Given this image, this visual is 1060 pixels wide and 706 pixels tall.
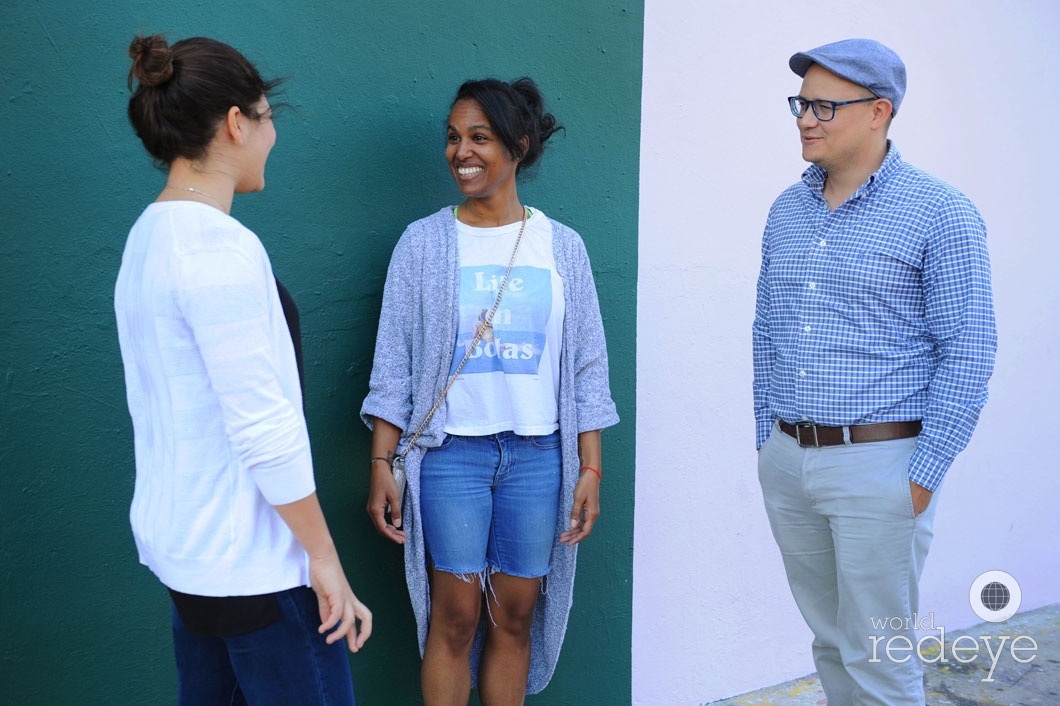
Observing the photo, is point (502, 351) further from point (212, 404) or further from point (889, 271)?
point (212, 404)

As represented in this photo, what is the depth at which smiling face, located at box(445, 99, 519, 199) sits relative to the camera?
277cm

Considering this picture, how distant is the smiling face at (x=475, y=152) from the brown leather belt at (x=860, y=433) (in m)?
1.11

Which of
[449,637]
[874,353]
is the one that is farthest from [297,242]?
[874,353]

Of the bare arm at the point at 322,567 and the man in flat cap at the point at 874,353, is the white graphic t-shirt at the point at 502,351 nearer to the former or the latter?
the man in flat cap at the point at 874,353

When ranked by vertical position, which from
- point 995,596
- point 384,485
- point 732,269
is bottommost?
point 995,596

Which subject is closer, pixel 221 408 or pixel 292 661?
pixel 221 408

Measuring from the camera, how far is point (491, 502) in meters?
2.79

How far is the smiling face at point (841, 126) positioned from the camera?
8.86 feet

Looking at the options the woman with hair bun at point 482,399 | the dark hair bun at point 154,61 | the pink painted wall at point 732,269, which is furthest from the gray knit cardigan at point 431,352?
the dark hair bun at point 154,61

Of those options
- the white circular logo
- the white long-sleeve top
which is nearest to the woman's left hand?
the white long-sleeve top

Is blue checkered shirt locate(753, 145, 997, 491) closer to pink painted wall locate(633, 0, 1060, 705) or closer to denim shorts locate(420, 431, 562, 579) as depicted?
denim shorts locate(420, 431, 562, 579)

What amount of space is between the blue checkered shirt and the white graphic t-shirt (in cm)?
69

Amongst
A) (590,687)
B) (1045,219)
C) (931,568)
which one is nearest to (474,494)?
(590,687)

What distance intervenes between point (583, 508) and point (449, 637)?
532mm
